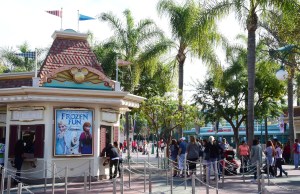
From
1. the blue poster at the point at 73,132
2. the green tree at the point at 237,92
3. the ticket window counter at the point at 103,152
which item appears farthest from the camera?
the green tree at the point at 237,92

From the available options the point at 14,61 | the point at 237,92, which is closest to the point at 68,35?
the point at 237,92

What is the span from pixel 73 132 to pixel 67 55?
11.1 feet

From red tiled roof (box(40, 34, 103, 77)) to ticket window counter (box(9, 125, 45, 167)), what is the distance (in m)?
2.23

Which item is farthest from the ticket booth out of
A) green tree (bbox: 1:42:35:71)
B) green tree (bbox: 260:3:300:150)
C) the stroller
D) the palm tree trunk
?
green tree (bbox: 1:42:35:71)

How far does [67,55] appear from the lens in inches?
687

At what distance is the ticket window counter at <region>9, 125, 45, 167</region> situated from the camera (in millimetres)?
15955

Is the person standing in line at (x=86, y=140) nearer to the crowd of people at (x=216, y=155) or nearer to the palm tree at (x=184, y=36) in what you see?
the crowd of people at (x=216, y=155)

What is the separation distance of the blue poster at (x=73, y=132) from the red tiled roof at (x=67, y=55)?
1970mm

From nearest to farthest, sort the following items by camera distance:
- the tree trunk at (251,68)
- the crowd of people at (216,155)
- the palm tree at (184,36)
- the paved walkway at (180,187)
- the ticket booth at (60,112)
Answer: the paved walkway at (180,187), the ticket booth at (60,112), the crowd of people at (216,155), the tree trunk at (251,68), the palm tree at (184,36)

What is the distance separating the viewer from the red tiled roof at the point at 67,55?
55.4 feet

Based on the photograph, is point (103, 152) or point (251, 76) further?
point (251, 76)

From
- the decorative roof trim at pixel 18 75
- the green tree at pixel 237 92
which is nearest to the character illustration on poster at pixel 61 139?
the decorative roof trim at pixel 18 75

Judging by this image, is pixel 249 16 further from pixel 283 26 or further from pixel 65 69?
pixel 65 69

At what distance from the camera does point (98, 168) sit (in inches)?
664
